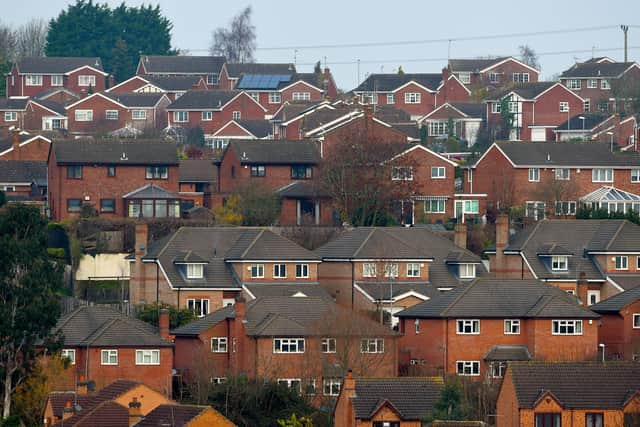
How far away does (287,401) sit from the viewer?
64.1 metres

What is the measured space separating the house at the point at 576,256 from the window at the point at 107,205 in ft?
57.0

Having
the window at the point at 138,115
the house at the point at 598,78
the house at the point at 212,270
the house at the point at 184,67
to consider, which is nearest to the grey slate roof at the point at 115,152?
the house at the point at 212,270

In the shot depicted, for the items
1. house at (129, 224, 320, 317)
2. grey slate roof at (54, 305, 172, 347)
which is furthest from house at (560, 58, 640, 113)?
grey slate roof at (54, 305, 172, 347)

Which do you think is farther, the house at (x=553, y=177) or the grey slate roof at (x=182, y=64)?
the grey slate roof at (x=182, y=64)

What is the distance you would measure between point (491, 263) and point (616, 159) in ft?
49.7

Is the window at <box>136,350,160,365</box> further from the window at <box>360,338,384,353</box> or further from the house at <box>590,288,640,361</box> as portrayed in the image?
the house at <box>590,288,640,361</box>

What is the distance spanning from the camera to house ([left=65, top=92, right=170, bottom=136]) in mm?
122062

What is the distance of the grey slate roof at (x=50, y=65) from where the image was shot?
13550cm

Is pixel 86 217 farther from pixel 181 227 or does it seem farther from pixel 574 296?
pixel 574 296

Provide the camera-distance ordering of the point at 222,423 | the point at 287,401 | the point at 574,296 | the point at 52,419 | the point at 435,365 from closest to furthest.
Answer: the point at 222,423
the point at 52,419
the point at 287,401
the point at 435,365
the point at 574,296

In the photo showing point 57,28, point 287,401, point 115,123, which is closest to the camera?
point 287,401

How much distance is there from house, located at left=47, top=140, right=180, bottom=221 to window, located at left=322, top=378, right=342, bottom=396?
23.2 m

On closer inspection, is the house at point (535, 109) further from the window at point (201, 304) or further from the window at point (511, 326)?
the window at point (511, 326)

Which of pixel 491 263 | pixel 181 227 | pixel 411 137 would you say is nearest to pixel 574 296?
pixel 491 263
